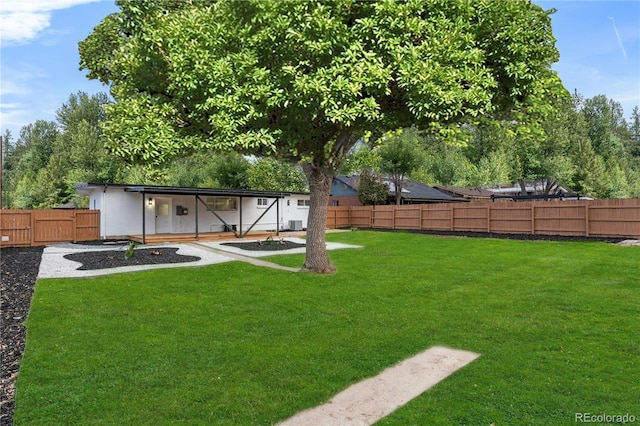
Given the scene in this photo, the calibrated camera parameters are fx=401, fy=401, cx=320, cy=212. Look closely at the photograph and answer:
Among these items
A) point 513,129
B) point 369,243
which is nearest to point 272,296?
point 513,129

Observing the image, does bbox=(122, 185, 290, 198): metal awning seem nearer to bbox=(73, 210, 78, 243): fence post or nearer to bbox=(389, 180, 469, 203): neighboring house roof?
bbox=(73, 210, 78, 243): fence post

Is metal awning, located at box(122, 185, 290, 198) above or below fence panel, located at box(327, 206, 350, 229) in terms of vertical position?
above

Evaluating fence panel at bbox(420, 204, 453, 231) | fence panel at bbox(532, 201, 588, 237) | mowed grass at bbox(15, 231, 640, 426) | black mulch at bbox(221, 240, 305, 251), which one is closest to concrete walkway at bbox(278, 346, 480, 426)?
mowed grass at bbox(15, 231, 640, 426)

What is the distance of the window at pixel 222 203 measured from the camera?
75.2ft

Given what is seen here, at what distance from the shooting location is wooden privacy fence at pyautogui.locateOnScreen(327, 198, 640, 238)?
1595cm

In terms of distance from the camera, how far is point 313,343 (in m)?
5.27

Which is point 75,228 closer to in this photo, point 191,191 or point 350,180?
point 191,191

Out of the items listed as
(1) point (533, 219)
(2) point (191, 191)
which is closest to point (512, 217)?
(1) point (533, 219)

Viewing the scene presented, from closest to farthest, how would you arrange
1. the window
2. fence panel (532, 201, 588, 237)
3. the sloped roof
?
fence panel (532, 201, 588, 237) → the window → the sloped roof

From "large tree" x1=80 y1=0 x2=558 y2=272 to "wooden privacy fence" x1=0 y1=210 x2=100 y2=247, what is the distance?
11901mm

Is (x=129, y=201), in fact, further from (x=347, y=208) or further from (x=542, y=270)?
(x=542, y=270)

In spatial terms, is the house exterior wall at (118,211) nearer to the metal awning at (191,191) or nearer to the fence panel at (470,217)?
the metal awning at (191,191)

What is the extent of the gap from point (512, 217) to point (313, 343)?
17360 millimetres

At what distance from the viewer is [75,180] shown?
121 feet
